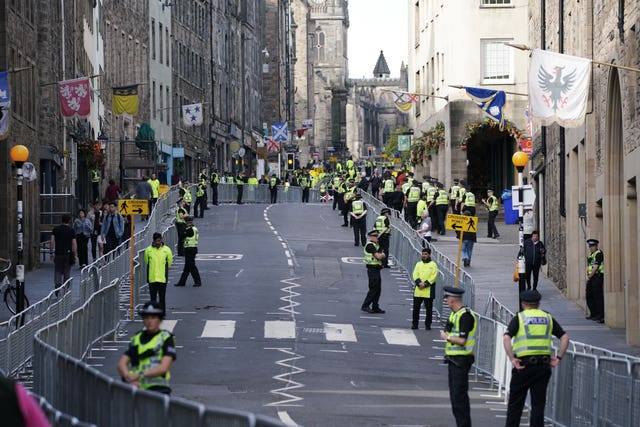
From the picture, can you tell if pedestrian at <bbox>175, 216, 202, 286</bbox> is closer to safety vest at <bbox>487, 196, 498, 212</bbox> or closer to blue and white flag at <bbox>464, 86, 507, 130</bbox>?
blue and white flag at <bbox>464, 86, 507, 130</bbox>

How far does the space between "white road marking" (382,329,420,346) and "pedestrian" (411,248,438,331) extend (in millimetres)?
476

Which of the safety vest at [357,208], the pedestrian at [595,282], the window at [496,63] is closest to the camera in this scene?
the pedestrian at [595,282]

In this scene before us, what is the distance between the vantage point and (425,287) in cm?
2978

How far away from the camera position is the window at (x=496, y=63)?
6125 centimetres

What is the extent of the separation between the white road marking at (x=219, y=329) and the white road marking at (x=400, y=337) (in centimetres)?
278

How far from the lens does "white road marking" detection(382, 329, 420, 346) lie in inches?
1105

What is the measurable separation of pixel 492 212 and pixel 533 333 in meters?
33.4

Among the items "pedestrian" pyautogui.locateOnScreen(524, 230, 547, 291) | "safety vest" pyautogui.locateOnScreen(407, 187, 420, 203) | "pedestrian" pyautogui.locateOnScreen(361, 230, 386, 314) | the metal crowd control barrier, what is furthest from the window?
the metal crowd control barrier

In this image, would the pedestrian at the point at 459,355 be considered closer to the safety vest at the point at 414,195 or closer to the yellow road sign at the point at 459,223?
the yellow road sign at the point at 459,223

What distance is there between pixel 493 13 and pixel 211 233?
15364 mm

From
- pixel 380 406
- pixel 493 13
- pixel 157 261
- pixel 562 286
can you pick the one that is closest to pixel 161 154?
pixel 493 13

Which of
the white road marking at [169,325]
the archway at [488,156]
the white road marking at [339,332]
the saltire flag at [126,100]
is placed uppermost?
the saltire flag at [126,100]

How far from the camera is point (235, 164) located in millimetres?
112250

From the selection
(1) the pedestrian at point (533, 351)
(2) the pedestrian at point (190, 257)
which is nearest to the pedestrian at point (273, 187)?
(2) the pedestrian at point (190, 257)
